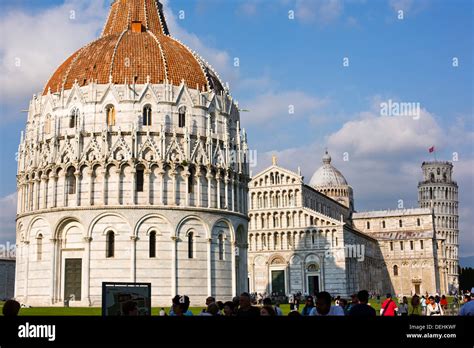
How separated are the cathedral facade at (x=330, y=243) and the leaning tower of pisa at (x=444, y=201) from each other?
447 centimetres

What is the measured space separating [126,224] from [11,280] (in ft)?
169

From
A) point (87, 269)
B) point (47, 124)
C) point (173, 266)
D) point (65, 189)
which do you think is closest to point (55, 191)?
point (65, 189)

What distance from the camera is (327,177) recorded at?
4906 inches

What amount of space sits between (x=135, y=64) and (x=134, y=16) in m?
10.0

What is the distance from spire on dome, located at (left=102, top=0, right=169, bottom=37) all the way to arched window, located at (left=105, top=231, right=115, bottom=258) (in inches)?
837

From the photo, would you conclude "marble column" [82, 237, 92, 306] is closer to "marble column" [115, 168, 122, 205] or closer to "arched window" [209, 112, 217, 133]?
"marble column" [115, 168, 122, 205]

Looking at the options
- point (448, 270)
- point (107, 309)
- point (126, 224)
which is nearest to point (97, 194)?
point (126, 224)

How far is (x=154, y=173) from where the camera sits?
49.7 m

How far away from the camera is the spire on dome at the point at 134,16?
6075cm

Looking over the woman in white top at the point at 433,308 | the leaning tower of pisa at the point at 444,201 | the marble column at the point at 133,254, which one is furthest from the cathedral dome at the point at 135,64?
the leaning tower of pisa at the point at 444,201

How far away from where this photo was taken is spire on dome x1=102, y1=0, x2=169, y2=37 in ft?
199

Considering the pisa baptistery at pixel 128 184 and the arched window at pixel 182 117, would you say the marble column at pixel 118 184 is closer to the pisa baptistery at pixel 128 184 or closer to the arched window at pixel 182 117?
the pisa baptistery at pixel 128 184

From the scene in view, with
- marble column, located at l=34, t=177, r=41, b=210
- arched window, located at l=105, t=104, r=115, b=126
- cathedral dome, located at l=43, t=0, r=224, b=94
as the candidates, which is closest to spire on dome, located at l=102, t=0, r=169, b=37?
cathedral dome, located at l=43, t=0, r=224, b=94

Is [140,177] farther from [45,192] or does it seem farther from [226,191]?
[45,192]
